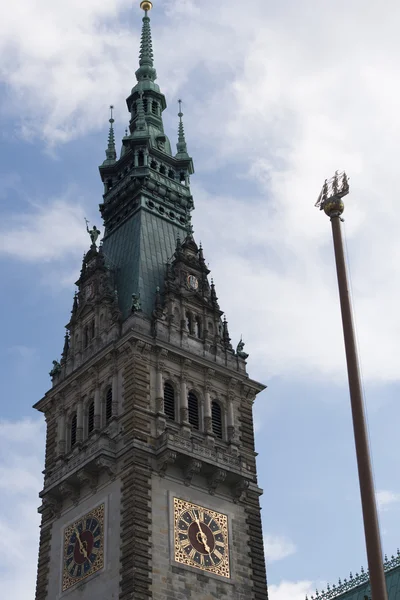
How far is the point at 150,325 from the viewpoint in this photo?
223ft

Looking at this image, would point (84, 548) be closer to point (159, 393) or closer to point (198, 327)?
point (159, 393)

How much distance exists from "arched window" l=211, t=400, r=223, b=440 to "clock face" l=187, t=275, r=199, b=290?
349 inches

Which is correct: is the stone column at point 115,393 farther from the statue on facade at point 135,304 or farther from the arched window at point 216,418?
the arched window at point 216,418

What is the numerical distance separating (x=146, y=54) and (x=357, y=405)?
65.4m

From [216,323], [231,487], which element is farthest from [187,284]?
[231,487]

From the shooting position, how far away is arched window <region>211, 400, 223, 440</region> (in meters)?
67.1

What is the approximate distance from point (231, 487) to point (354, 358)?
34.2m

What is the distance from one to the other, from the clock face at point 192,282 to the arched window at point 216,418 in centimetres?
887

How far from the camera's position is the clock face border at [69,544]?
59.7 meters

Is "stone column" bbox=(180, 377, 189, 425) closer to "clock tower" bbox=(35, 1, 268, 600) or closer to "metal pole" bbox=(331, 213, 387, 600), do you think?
"clock tower" bbox=(35, 1, 268, 600)

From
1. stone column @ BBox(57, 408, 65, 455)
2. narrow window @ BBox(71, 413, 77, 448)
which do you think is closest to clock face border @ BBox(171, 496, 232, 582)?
narrow window @ BBox(71, 413, 77, 448)

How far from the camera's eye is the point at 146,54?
9119 cm

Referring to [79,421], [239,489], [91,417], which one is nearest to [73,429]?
[79,421]

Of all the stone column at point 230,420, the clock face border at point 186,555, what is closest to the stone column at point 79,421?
the clock face border at point 186,555
